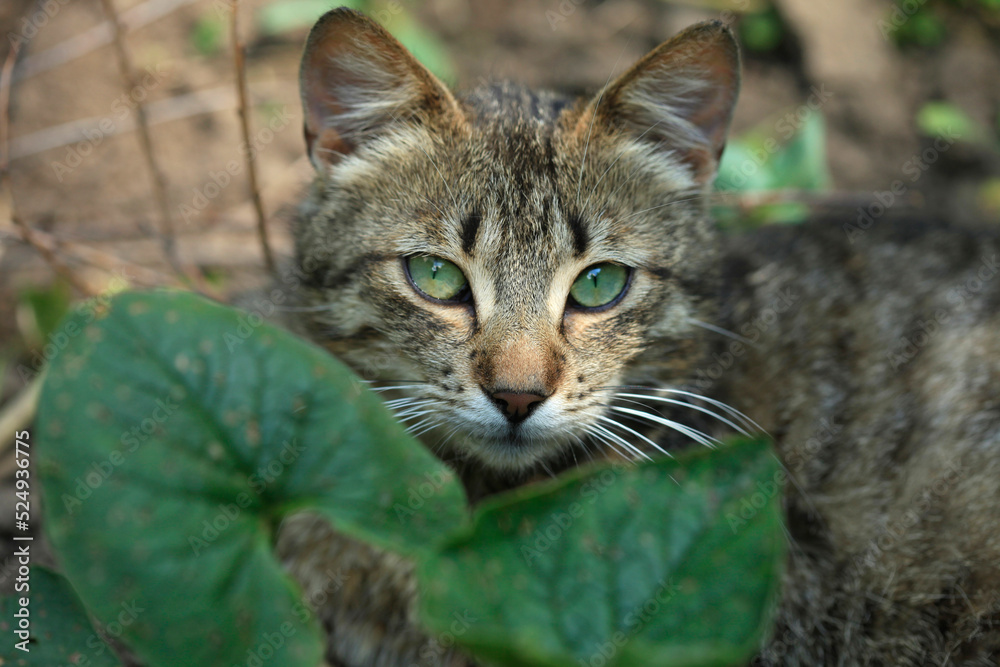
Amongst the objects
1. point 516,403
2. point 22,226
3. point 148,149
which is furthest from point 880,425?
point 22,226

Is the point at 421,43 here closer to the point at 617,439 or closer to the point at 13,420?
the point at 13,420

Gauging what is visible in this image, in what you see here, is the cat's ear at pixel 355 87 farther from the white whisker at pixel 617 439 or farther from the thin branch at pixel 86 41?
the thin branch at pixel 86 41

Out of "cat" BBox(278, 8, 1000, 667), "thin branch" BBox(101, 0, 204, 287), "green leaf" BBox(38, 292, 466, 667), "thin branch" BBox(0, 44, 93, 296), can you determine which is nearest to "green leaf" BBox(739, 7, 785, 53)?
"cat" BBox(278, 8, 1000, 667)

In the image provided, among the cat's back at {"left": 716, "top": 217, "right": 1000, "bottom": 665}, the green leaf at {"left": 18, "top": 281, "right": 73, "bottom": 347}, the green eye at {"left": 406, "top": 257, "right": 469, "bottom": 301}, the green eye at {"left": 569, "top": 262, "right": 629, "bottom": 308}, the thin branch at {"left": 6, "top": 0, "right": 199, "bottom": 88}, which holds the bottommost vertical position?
the cat's back at {"left": 716, "top": 217, "right": 1000, "bottom": 665}

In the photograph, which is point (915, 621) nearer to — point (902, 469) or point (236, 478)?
point (902, 469)

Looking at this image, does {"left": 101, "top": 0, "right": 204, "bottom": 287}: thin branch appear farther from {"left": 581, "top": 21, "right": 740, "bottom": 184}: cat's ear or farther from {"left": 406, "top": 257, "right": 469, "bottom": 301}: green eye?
{"left": 581, "top": 21, "right": 740, "bottom": 184}: cat's ear

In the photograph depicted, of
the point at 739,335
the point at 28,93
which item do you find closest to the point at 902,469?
the point at 739,335
